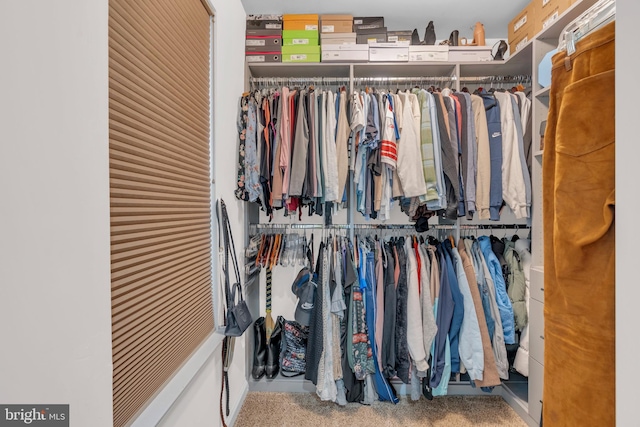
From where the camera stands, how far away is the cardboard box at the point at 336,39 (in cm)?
203

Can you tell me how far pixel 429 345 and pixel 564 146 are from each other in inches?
60.4

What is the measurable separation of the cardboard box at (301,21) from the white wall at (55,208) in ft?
5.38

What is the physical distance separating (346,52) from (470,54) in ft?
2.93

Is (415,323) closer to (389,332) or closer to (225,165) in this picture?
(389,332)

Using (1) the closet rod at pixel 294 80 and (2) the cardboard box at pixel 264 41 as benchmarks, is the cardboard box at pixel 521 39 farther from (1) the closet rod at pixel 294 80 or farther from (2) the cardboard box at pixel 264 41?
(2) the cardboard box at pixel 264 41

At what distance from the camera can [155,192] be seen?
3.23 ft

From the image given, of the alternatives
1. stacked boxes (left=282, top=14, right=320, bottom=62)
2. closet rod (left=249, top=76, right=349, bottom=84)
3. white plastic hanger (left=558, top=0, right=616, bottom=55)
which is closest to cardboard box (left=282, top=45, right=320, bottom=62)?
stacked boxes (left=282, top=14, right=320, bottom=62)

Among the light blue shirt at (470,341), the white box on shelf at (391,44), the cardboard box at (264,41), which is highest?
the cardboard box at (264,41)

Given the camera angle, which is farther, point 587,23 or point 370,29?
point 370,29

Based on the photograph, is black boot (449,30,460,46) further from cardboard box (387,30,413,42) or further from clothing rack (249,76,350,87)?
clothing rack (249,76,350,87)

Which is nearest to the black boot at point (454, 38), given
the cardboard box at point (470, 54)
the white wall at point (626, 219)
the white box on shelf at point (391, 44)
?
the cardboard box at point (470, 54)

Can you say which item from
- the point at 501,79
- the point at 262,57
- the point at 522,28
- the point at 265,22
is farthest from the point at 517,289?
the point at 265,22

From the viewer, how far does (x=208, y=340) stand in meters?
1.36

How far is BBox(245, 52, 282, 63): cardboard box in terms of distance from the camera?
Result: 2.05m
